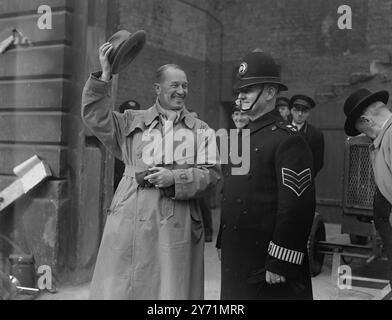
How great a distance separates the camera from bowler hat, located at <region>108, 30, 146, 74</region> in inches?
126

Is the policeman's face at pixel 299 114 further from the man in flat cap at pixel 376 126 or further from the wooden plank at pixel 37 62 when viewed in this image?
the man in flat cap at pixel 376 126

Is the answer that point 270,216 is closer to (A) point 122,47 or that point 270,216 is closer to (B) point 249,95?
(B) point 249,95

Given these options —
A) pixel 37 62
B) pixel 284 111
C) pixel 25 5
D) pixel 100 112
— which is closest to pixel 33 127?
pixel 37 62

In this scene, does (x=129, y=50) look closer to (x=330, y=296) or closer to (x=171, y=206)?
(x=171, y=206)

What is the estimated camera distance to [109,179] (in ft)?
18.3

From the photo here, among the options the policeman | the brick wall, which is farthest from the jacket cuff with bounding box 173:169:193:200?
the brick wall

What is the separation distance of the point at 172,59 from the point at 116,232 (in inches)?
287

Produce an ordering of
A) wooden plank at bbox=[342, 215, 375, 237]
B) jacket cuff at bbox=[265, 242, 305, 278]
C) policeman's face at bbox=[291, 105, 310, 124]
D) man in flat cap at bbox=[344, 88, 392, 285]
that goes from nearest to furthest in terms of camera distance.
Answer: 1. jacket cuff at bbox=[265, 242, 305, 278]
2. man in flat cap at bbox=[344, 88, 392, 285]
3. wooden plank at bbox=[342, 215, 375, 237]
4. policeman's face at bbox=[291, 105, 310, 124]

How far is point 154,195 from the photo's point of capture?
3174mm

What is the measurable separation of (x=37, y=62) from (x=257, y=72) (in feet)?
10.1

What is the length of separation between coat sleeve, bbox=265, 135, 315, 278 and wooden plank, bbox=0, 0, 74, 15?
325cm

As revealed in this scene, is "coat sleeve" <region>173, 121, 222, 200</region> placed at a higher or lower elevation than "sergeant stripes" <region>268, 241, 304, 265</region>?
higher

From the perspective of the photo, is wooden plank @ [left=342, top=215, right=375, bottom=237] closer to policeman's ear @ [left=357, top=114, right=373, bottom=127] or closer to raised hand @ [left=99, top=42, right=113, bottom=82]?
policeman's ear @ [left=357, top=114, right=373, bottom=127]
